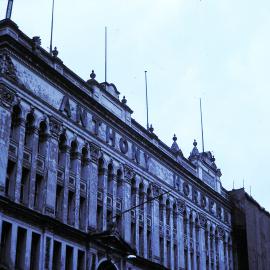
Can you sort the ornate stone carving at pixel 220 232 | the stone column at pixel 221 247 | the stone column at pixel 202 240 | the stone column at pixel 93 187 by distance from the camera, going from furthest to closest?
the ornate stone carving at pixel 220 232, the stone column at pixel 221 247, the stone column at pixel 202 240, the stone column at pixel 93 187

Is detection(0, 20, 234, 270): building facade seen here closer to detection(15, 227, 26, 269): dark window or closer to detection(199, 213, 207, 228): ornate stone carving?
detection(15, 227, 26, 269): dark window

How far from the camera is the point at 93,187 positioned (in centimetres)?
3978

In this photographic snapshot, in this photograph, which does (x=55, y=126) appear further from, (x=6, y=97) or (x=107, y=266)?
(x=107, y=266)

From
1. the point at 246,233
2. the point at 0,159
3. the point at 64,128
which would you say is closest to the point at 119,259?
the point at 64,128

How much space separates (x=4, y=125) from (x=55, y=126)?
4.76 m

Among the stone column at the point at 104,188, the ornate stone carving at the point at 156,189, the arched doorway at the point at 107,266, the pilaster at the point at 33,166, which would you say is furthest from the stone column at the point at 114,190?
the pilaster at the point at 33,166

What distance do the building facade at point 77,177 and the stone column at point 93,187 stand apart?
7 cm

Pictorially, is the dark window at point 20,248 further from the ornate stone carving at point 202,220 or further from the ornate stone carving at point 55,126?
the ornate stone carving at point 202,220

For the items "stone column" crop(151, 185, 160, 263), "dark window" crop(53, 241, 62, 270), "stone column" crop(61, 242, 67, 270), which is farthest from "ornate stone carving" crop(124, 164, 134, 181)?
"dark window" crop(53, 241, 62, 270)

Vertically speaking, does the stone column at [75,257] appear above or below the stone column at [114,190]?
below

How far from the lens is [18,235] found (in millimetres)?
32844

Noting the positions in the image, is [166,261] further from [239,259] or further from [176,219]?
[239,259]

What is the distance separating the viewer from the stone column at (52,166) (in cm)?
3516

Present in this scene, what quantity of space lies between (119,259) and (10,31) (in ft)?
53.3
